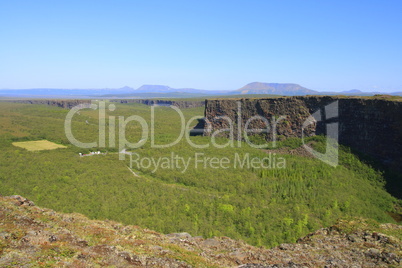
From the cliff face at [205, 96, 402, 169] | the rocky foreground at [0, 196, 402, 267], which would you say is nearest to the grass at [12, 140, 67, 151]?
the cliff face at [205, 96, 402, 169]

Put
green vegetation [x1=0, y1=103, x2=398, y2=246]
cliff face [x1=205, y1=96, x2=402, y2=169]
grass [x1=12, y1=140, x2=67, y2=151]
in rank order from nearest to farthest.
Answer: green vegetation [x1=0, y1=103, x2=398, y2=246] < cliff face [x1=205, y1=96, x2=402, y2=169] < grass [x1=12, y1=140, x2=67, y2=151]

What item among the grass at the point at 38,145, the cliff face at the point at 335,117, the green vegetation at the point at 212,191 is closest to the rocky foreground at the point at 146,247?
the green vegetation at the point at 212,191

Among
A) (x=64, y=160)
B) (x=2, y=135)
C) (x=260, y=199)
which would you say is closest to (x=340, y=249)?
(x=260, y=199)

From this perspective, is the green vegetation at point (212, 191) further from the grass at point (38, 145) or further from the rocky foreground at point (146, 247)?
the rocky foreground at point (146, 247)

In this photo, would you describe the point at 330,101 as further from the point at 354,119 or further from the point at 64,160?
the point at 64,160

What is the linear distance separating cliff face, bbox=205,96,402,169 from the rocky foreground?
→ 1731 cm

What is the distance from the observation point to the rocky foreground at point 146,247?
390 inches

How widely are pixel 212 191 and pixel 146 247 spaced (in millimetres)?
15097

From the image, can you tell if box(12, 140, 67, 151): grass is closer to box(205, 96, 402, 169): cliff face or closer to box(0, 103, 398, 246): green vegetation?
box(0, 103, 398, 246): green vegetation

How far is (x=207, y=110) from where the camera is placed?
5141 centimetres

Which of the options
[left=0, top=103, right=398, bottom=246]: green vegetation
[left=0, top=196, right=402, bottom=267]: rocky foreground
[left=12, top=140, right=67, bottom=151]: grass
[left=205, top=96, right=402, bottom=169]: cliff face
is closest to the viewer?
[left=0, top=196, right=402, bottom=267]: rocky foreground

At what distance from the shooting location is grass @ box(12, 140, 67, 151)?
135 feet

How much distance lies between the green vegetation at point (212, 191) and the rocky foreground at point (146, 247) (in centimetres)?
443

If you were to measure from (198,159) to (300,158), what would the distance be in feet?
44.4
